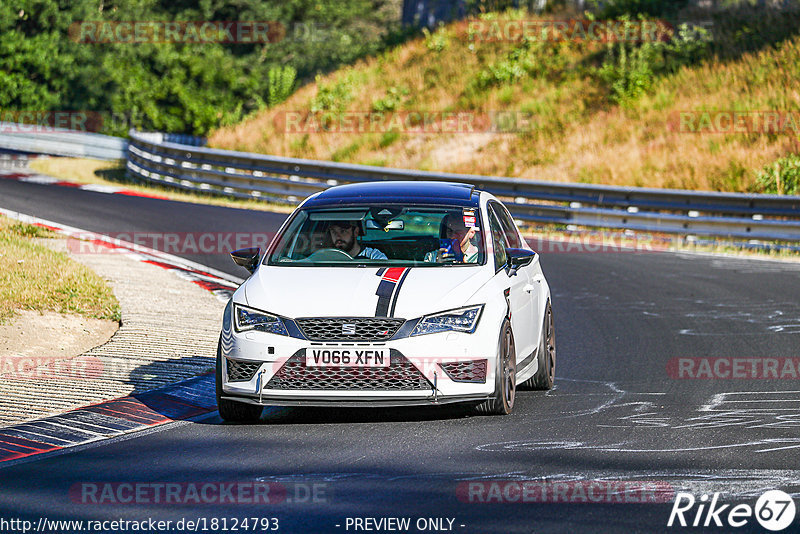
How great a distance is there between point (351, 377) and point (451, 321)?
0.76 meters

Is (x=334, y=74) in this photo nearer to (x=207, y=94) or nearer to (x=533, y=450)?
(x=207, y=94)

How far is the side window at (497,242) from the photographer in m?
9.03

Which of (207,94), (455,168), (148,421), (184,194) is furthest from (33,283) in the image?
(207,94)

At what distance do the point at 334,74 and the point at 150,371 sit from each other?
30.6 metres

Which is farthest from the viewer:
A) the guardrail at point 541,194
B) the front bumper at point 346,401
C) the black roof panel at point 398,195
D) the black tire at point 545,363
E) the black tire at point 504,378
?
the guardrail at point 541,194

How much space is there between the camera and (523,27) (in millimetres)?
37844

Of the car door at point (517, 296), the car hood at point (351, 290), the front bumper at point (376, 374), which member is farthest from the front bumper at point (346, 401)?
the car door at point (517, 296)

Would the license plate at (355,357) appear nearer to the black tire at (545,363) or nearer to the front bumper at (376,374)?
the front bumper at (376,374)

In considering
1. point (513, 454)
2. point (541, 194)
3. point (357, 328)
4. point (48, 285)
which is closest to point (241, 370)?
point (357, 328)

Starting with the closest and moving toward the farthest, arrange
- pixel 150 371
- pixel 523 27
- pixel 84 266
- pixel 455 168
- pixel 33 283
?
pixel 150 371
pixel 33 283
pixel 84 266
pixel 455 168
pixel 523 27

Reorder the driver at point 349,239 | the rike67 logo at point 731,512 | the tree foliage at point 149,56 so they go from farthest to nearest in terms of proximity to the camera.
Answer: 1. the tree foliage at point 149,56
2. the driver at point 349,239
3. the rike67 logo at point 731,512

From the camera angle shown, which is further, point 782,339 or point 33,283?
point 33,283

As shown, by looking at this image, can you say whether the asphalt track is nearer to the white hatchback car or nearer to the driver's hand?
the white hatchback car

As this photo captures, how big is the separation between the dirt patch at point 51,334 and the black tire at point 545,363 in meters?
4.15
